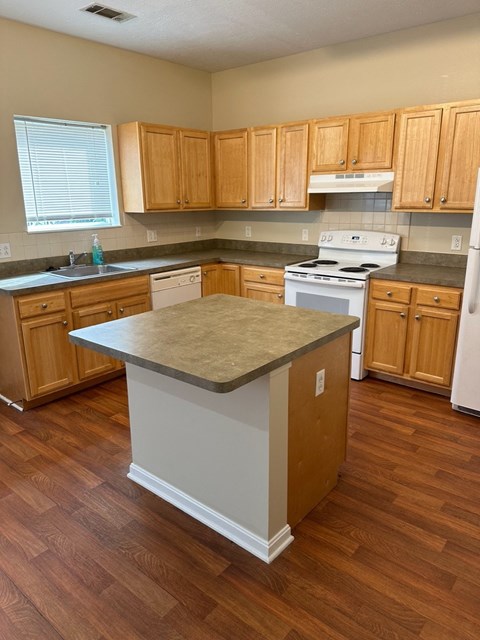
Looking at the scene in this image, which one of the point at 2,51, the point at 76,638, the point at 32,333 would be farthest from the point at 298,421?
the point at 2,51

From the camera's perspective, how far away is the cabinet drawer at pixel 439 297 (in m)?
3.18

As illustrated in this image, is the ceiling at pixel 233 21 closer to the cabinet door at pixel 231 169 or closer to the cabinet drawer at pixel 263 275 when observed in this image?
the cabinet door at pixel 231 169

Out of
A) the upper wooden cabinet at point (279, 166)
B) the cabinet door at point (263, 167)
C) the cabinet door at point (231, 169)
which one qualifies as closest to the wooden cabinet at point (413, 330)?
the upper wooden cabinet at point (279, 166)

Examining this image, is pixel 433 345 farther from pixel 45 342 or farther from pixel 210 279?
pixel 45 342

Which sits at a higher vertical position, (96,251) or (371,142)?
(371,142)

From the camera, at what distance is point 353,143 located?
3721mm

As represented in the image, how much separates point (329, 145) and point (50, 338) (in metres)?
2.82

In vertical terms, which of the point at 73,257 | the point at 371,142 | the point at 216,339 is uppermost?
the point at 371,142

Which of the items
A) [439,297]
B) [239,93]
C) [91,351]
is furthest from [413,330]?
[239,93]

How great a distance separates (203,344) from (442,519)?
146cm

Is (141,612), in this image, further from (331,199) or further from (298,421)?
(331,199)

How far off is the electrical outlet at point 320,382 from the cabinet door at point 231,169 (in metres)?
2.93

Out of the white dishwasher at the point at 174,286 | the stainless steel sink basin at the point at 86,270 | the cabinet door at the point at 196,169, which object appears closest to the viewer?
the stainless steel sink basin at the point at 86,270

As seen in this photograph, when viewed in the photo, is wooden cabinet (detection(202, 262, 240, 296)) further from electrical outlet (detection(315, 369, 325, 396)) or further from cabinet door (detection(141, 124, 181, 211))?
electrical outlet (detection(315, 369, 325, 396))
